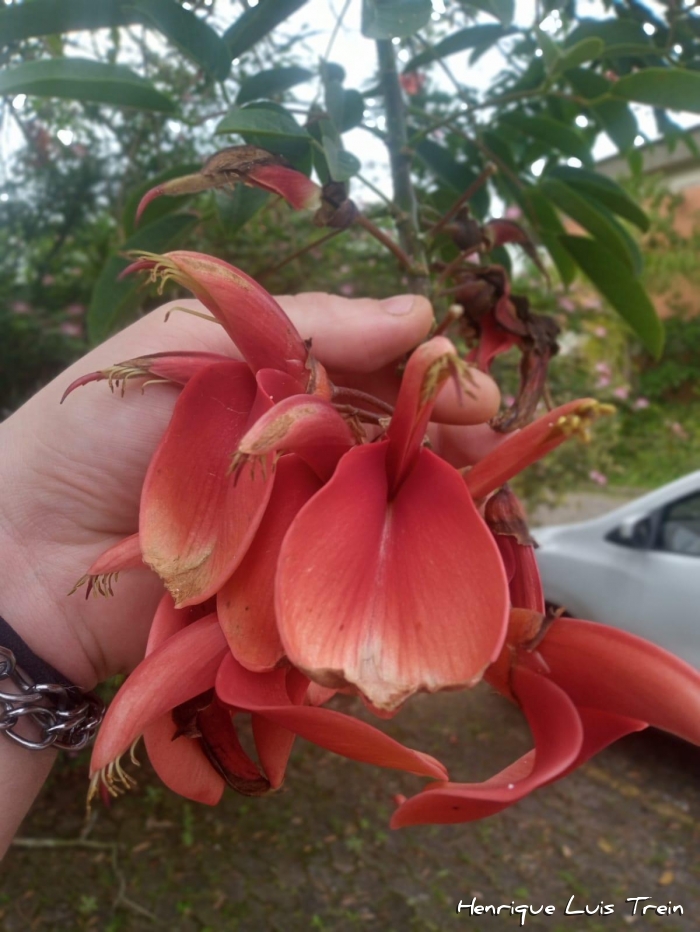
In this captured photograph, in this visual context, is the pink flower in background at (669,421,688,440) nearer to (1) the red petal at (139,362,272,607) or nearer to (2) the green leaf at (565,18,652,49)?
(2) the green leaf at (565,18,652,49)

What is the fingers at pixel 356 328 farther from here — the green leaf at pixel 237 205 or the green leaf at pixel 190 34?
the green leaf at pixel 190 34

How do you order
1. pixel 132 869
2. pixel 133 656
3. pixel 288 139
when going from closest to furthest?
pixel 288 139 → pixel 133 656 → pixel 132 869

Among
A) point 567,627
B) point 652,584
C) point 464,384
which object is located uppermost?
point 464,384

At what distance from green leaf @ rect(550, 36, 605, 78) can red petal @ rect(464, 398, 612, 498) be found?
0.56 m

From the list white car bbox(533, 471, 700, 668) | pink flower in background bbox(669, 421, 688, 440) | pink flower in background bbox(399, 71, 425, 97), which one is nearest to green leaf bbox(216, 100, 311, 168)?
pink flower in background bbox(399, 71, 425, 97)

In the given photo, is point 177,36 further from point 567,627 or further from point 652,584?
point 652,584

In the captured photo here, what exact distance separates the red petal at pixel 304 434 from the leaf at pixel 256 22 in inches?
21.4

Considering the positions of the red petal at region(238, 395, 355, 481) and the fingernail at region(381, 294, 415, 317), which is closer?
the red petal at region(238, 395, 355, 481)

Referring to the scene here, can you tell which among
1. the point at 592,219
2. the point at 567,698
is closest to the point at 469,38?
the point at 592,219

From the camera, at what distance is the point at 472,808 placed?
385 mm

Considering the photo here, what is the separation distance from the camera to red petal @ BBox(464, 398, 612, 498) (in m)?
0.40

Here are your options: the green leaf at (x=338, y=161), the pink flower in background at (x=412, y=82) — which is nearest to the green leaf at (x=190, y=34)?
the green leaf at (x=338, y=161)

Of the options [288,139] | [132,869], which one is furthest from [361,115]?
[132,869]

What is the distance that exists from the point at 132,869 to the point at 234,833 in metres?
0.33
